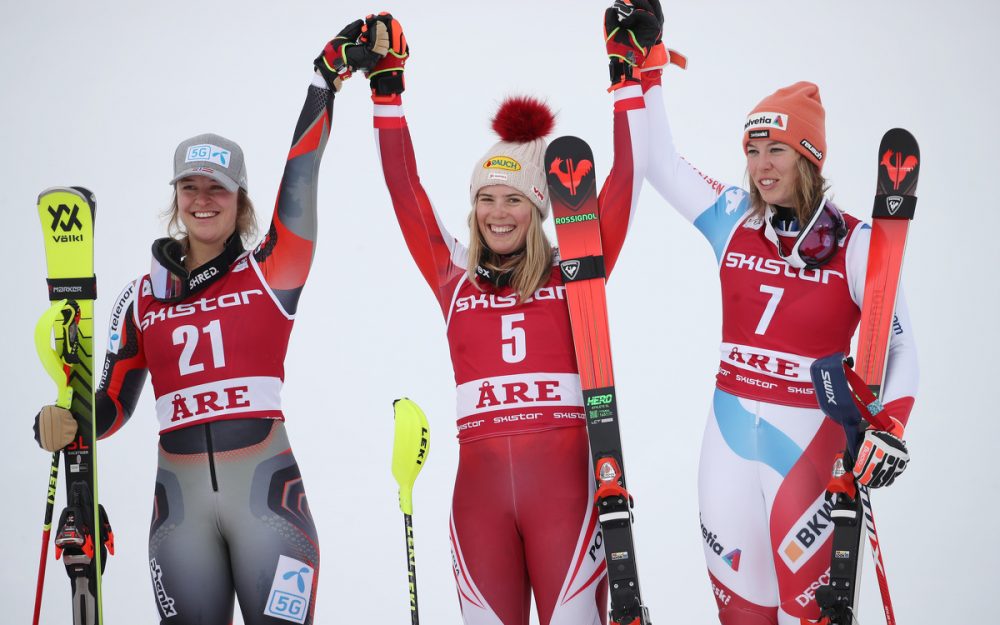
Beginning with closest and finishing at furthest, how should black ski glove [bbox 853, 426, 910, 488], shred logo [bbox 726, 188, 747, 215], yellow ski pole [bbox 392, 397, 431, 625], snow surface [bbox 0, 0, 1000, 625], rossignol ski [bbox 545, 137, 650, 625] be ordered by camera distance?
1. black ski glove [bbox 853, 426, 910, 488]
2. rossignol ski [bbox 545, 137, 650, 625]
3. yellow ski pole [bbox 392, 397, 431, 625]
4. shred logo [bbox 726, 188, 747, 215]
5. snow surface [bbox 0, 0, 1000, 625]

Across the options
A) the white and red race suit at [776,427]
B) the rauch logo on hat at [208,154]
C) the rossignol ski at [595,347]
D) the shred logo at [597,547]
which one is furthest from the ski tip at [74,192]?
the white and red race suit at [776,427]

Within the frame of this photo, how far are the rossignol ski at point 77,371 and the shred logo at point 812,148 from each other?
2.04 metres

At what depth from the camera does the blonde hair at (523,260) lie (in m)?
3.28

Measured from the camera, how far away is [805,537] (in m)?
3.12

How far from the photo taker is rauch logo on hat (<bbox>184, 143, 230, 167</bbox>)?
130 inches

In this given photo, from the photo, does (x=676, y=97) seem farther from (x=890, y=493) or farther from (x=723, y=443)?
(x=723, y=443)

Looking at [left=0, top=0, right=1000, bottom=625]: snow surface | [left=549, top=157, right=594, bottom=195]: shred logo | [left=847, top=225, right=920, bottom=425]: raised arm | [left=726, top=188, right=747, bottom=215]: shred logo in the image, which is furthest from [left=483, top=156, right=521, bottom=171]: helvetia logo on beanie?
[left=0, top=0, right=1000, bottom=625]: snow surface

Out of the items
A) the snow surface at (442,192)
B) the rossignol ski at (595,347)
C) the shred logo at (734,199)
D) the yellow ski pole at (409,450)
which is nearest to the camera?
the rossignol ski at (595,347)

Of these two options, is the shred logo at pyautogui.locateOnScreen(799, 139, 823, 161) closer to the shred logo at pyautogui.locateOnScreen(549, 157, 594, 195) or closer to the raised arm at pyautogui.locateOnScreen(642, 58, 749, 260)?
the raised arm at pyautogui.locateOnScreen(642, 58, 749, 260)

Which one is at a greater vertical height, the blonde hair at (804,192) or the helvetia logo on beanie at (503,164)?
the helvetia logo on beanie at (503,164)

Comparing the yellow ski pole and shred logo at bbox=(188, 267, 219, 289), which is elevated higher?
shred logo at bbox=(188, 267, 219, 289)

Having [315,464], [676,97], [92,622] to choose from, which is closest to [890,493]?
[676,97]

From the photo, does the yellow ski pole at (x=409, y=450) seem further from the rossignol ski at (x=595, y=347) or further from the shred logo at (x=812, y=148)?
the shred logo at (x=812, y=148)

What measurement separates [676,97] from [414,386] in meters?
2.24
